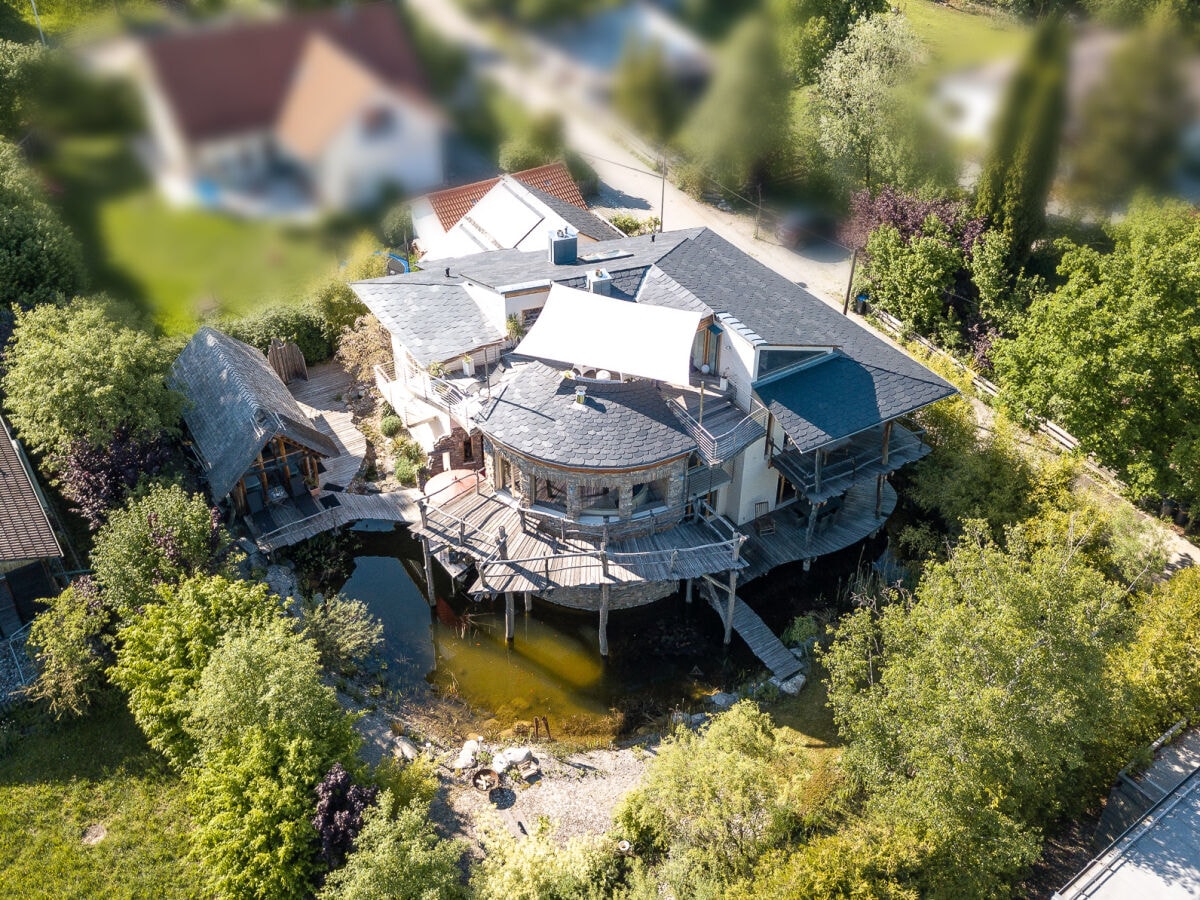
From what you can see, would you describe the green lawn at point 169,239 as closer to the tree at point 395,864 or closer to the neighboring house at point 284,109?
the neighboring house at point 284,109

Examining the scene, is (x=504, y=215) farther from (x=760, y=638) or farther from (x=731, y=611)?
(x=760, y=638)

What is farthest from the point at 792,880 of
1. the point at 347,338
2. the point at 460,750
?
the point at 347,338

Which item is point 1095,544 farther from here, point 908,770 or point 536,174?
point 536,174

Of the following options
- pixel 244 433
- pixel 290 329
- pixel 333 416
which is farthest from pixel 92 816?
pixel 290 329

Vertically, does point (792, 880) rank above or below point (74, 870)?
above

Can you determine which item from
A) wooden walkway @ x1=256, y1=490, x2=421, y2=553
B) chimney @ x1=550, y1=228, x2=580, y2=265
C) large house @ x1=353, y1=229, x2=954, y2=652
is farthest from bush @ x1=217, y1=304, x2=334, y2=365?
chimney @ x1=550, y1=228, x2=580, y2=265
